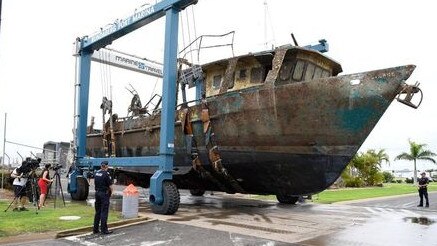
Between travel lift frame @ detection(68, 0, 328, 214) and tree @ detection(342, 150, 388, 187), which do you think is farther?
tree @ detection(342, 150, 388, 187)

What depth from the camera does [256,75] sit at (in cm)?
1349

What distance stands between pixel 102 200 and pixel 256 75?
21.0 feet

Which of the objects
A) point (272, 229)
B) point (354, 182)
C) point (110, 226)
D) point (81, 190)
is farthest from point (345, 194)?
point (110, 226)

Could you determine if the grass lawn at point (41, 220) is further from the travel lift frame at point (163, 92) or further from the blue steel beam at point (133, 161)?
the blue steel beam at point (133, 161)

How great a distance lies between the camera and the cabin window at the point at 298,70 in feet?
42.1

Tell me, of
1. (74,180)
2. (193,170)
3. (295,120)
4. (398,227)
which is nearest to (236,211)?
(193,170)

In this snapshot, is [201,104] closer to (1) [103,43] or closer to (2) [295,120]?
(2) [295,120]

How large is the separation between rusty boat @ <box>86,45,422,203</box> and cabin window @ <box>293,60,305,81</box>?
29mm

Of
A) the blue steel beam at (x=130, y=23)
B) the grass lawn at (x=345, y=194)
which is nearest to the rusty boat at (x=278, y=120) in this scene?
the blue steel beam at (x=130, y=23)

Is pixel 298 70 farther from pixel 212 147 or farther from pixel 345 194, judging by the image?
pixel 345 194

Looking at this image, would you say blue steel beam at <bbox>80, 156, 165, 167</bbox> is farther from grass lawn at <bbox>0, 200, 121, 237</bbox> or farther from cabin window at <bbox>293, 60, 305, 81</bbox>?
cabin window at <bbox>293, 60, 305, 81</bbox>

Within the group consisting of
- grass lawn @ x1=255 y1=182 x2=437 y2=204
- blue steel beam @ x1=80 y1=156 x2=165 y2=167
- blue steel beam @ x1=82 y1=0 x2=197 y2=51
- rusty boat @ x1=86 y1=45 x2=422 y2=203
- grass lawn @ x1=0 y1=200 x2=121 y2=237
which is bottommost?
grass lawn @ x1=255 y1=182 x2=437 y2=204

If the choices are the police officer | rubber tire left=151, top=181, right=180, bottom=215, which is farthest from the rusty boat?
the police officer

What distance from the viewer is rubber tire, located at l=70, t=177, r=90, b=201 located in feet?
56.8
